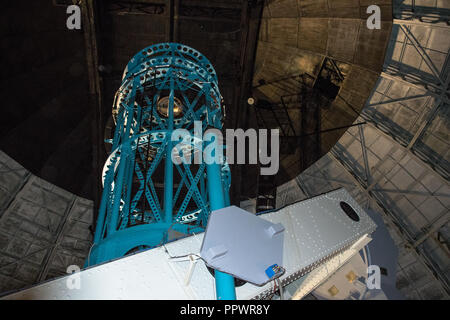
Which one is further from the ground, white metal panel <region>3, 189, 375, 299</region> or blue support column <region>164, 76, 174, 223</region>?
white metal panel <region>3, 189, 375, 299</region>

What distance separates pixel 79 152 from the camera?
14.0 metres

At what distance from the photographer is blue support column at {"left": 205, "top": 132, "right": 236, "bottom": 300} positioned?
2.67 meters

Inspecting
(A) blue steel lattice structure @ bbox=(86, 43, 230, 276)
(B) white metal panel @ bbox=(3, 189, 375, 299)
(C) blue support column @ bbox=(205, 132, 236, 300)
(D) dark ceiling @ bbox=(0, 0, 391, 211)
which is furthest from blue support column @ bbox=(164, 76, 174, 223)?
(D) dark ceiling @ bbox=(0, 0, 391, 211)

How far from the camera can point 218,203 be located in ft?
12.0

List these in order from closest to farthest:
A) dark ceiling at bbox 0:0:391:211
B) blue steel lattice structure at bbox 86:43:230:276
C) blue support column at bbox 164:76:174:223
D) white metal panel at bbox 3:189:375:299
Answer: white metal panel at bbox 3:189:375:299 < blue steel lattice structure at bbox 86:43:230:276 < blue support column at bbox 164:76:174:223 < dark ceiling at bbox 0:0:391:211

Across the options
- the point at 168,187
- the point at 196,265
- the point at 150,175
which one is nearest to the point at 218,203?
the point at 196,265

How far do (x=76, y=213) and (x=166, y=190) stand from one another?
34.3 feet

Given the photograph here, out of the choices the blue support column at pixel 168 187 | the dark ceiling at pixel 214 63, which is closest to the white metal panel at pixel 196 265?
the blue support column at pixel 168 187

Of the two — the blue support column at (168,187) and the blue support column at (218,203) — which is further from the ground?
the blue support column at (218,203)

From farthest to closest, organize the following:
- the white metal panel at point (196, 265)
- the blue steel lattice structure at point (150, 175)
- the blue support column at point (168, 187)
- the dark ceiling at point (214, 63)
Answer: the dark ceiling at point (214, 63), the blue support column at point (168, 187), the blue steel lattice structure at point (150, 175), the white metal panel at point (196, 265)

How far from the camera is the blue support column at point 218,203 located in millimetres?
2672

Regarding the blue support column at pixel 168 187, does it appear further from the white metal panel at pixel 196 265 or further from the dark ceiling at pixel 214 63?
the dark ceiling at pixel 214 63

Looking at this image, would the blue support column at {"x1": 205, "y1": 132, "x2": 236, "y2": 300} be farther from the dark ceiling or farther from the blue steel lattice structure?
the dark ceiling

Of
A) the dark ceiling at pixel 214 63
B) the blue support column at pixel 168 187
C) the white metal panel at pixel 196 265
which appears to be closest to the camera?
the white metal panel at pixel 196 265
